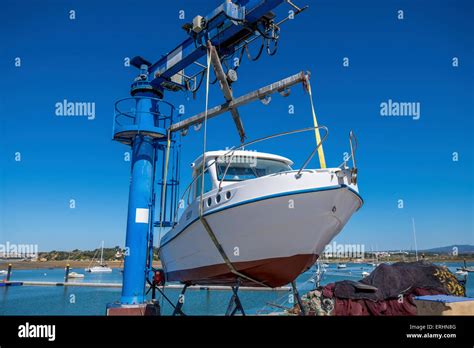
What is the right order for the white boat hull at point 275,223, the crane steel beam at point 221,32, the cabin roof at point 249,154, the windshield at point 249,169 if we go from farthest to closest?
1. the cabin roof at point 249,154
2. the windshield at point 249,169
3. the crane steel beam at point 221,32
4. the white boat hull at point 275,223

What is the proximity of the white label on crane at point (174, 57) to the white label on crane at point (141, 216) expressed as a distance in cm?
440

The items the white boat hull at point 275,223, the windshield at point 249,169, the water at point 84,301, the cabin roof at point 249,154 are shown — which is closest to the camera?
the white boat hull at point 275,223

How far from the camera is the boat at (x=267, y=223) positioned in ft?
20.8

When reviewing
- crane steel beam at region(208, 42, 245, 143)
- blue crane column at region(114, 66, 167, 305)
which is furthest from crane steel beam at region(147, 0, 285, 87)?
blue crane column at region(114, 66, 167, 305)

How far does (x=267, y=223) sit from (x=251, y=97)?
3060 millimetres

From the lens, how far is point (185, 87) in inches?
452

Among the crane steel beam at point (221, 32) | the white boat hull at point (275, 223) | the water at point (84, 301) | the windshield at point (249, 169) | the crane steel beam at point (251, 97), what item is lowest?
the water at point (84, 301)

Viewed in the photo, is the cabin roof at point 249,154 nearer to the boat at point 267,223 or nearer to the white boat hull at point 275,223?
the boat at point 267,223

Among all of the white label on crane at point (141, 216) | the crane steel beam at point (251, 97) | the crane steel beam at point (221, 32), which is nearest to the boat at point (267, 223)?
the crane steel beam at point (251, 97)

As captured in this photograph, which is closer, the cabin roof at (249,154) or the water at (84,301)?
the cabin roof at (249,154)

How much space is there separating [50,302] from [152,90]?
96.5 feet
